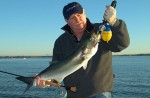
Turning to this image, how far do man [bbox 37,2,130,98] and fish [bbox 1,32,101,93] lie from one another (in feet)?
1.02

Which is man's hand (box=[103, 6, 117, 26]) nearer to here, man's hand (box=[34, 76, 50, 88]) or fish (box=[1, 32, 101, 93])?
fish (box=[1, 32, 101, 93])

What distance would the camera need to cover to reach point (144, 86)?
165ft

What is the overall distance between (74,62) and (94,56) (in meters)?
0.59

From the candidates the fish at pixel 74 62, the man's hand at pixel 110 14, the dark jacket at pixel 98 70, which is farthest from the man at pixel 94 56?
the fish at pixel 74 62

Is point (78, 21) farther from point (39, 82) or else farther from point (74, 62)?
point (39, 82)

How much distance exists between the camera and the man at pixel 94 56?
23.2 feet

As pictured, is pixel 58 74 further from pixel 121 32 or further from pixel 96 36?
pixel 121 32

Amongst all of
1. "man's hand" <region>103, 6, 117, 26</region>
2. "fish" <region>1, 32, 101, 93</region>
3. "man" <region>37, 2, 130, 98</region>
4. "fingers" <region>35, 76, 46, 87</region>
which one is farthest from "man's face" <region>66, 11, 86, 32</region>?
"fingers" <region>35, 76, 46, 87</region>

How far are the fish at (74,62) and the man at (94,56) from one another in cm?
31

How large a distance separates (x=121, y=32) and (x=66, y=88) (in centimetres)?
217

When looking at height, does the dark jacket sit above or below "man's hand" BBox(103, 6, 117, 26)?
below

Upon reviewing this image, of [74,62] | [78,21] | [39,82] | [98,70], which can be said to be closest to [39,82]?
[39,82]

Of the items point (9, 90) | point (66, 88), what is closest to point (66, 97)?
point (66, 88)

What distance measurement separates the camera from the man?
7066mm
